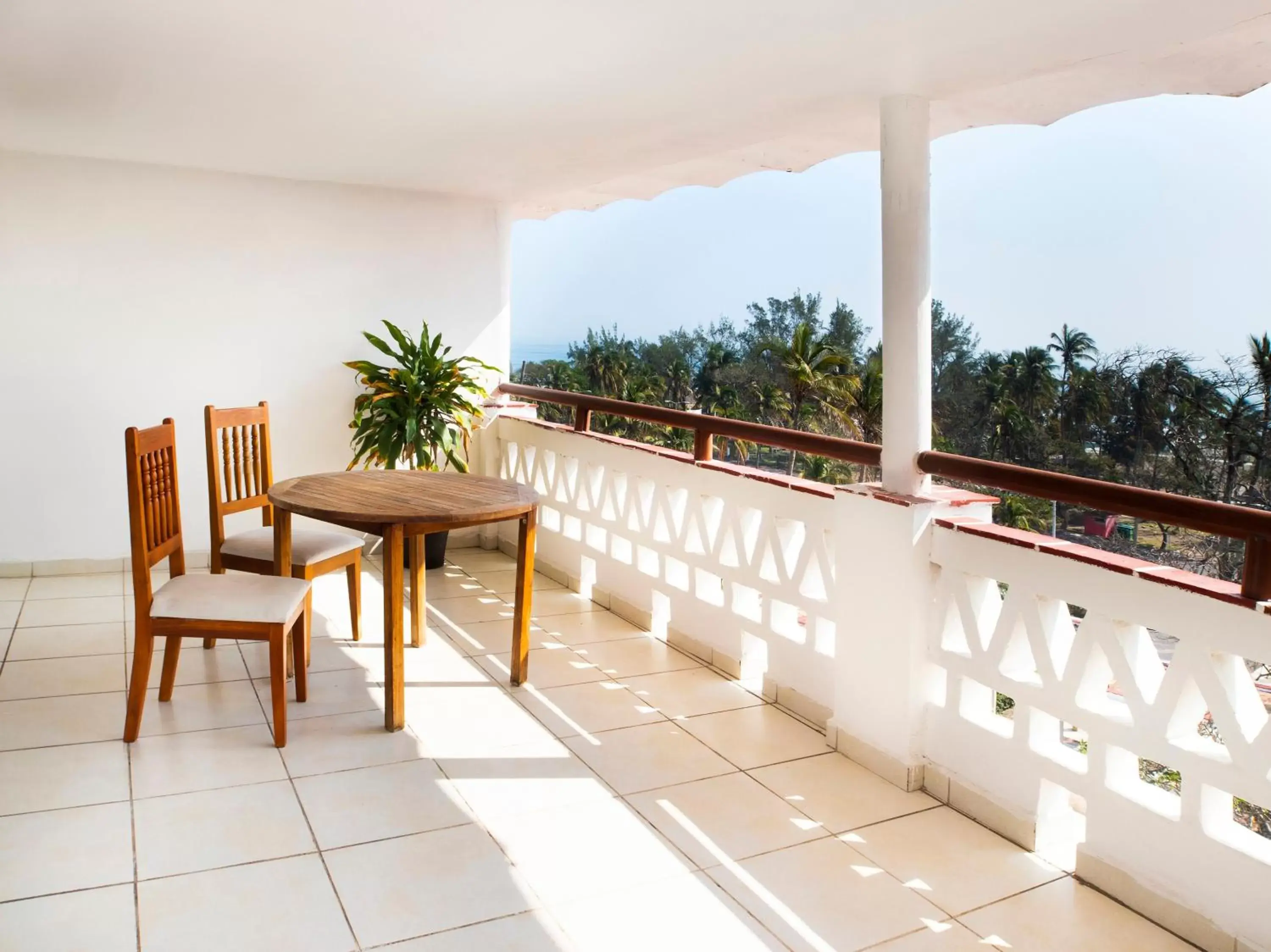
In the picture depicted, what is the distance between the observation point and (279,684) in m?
3.04

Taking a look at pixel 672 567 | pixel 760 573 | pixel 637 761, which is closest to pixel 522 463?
pixel 672 567

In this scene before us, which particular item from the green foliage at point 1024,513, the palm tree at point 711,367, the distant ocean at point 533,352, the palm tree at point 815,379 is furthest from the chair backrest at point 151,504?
the palm tree at point 711,367

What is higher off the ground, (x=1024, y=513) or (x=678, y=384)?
(x=678, y=384)

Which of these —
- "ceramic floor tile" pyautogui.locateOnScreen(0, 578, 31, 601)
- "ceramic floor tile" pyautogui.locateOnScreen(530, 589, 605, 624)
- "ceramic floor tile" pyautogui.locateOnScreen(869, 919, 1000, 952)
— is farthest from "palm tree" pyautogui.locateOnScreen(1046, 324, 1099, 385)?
"ceramic floor tile" pyautogui.locateOnScreen(869, 919, 1000, 952)

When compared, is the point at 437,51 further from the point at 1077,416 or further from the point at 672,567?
the point at 1077,416

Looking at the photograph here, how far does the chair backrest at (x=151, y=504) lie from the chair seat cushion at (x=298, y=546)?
0.35 meters

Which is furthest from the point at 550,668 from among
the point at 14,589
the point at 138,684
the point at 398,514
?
the point at 14,589

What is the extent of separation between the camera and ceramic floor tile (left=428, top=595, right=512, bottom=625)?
4.61 m

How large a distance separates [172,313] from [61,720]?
277 centimetres

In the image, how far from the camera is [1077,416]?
13.7 metres

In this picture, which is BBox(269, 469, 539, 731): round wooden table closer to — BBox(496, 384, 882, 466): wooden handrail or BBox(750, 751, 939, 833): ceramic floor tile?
BBox(496, 384, 882, 466): wooden handrail

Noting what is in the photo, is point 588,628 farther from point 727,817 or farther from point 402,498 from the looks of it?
point 727,817

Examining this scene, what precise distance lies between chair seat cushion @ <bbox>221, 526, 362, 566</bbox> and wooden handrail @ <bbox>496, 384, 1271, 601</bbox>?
4.94 ft

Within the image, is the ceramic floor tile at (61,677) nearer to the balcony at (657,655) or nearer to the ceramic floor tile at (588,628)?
the balcony at (657,655)
